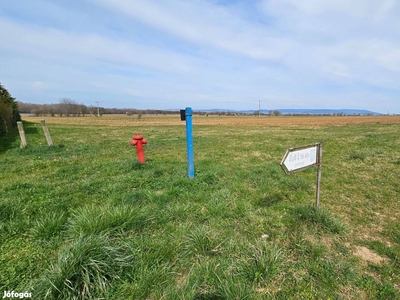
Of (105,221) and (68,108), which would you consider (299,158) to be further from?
(68,108)

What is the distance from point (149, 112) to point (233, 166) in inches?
5737

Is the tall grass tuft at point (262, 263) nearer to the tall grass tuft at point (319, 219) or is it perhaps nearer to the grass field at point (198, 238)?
the grass field at point (198, 238)

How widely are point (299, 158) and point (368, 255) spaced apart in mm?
1472

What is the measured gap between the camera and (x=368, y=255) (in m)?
2.46

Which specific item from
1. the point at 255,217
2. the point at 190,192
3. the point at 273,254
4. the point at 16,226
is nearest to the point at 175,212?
the point at 190,192

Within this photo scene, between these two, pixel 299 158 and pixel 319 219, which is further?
pixel 319 219

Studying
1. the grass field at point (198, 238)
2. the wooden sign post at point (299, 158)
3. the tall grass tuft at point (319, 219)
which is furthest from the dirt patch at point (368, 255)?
the wooden sign post at point (299, 158)

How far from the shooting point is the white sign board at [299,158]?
264cm

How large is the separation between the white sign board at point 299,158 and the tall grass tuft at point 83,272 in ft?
7.61

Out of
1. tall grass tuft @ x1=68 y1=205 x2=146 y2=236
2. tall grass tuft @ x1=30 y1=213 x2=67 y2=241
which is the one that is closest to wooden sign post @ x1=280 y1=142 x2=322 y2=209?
tall grass tuft @ x1=68 y1=205 x2=146 y2=236

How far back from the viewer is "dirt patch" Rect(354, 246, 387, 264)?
2.38 meters

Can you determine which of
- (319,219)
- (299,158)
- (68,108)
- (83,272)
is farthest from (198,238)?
(68,108)

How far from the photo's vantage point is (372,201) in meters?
3.99

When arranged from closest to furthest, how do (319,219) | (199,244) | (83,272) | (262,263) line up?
(83,272) < (262,263) < (199,244) < (319,219)
